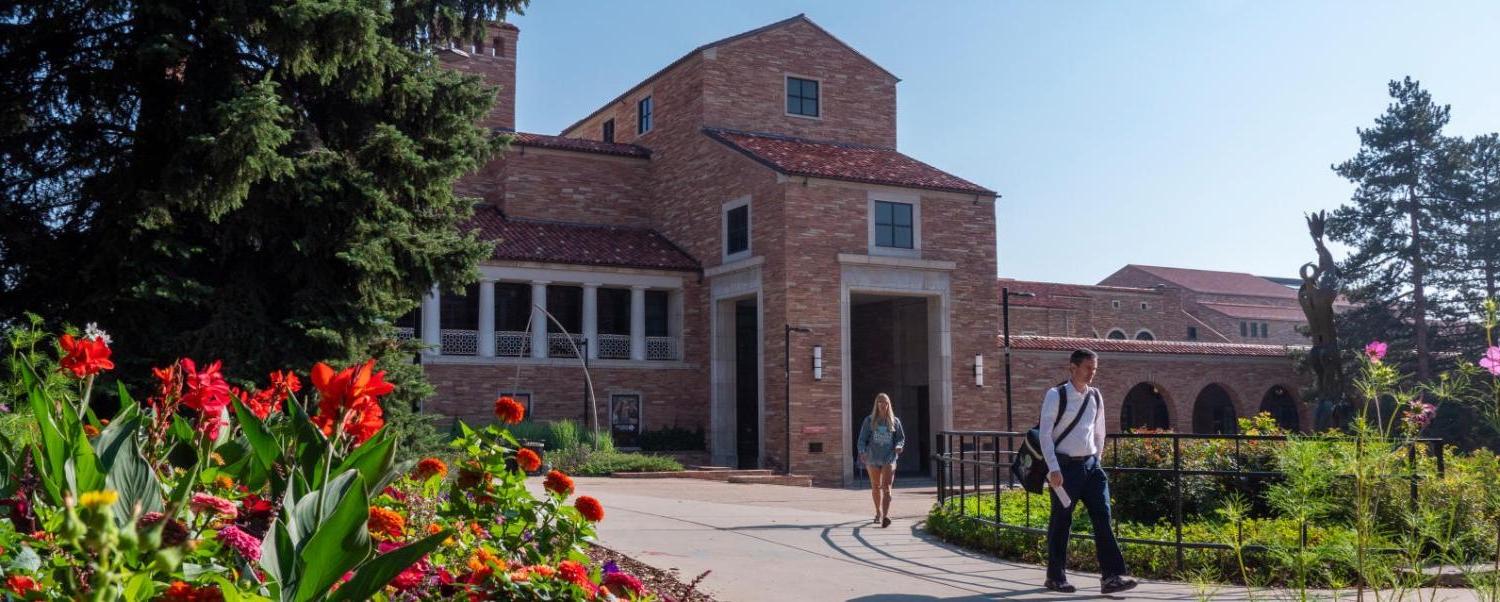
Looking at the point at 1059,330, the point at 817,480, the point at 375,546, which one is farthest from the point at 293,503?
the point at 1059,330

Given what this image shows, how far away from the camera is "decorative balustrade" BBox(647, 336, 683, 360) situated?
32.7 metres

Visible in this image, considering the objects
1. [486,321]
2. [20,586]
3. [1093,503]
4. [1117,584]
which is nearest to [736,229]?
[486,321]

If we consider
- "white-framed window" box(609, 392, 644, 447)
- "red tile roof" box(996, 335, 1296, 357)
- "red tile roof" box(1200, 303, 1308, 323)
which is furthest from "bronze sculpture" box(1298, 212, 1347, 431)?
"red tile roof" box(1200, 303, 1308, 323)

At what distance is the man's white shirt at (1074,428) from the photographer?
311 inches

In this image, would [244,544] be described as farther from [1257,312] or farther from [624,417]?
[1257,312]

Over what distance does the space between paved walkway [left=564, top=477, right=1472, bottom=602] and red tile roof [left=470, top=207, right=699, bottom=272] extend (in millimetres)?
16226

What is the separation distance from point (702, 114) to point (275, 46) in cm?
2009

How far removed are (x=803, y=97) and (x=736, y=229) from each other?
5445 millimetres

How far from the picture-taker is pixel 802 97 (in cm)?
3450

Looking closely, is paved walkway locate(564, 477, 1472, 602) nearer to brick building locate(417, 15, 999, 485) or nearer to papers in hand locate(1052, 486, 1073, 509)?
papers in hand locate(1052, 486, 1073, 509)

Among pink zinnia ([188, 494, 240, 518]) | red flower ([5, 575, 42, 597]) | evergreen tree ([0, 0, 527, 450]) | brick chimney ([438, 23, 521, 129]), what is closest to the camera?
red flower ([5, 575, 42, 597])

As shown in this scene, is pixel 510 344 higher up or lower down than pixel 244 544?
higher up

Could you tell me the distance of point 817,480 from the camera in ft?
94.2

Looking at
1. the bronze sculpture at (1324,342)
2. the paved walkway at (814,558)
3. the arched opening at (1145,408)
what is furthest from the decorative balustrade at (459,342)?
the arched opening at (1145,408)
